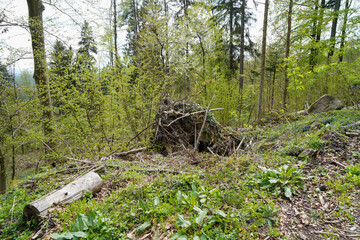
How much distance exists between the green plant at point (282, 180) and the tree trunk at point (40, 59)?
5.32m

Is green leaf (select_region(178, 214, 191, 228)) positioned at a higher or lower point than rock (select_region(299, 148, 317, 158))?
lower

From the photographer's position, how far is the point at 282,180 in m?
2.79

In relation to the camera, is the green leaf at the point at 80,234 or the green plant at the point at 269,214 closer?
the green leaf at the point at 80,234

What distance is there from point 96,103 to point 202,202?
384cm

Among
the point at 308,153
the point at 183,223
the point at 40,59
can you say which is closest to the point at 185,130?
the point at 308,153

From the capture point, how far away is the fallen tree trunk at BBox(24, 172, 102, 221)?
227 cm

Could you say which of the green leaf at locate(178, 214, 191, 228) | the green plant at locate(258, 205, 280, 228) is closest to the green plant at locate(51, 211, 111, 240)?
the green leaf at locate(178, 214, 191, 228)

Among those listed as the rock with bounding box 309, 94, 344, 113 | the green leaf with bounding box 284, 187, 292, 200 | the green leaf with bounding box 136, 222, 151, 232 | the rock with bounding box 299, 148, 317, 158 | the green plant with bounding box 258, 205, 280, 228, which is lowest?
the green leaf with bounding box 136, 222, 151, 232

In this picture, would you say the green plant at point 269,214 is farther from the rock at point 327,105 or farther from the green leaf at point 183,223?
the rock at point 327,105

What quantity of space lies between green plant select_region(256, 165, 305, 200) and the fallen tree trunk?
2758mm

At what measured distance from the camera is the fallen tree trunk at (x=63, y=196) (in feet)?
7.45

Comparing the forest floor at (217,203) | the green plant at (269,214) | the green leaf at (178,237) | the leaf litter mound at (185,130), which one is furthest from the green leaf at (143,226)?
the leaf litter mound at (185,130)

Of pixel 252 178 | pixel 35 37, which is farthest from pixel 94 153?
pixel 252 178

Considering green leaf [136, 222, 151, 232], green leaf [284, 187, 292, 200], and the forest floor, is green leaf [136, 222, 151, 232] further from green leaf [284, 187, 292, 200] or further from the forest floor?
green leaf [284, 187, 292, 200]
